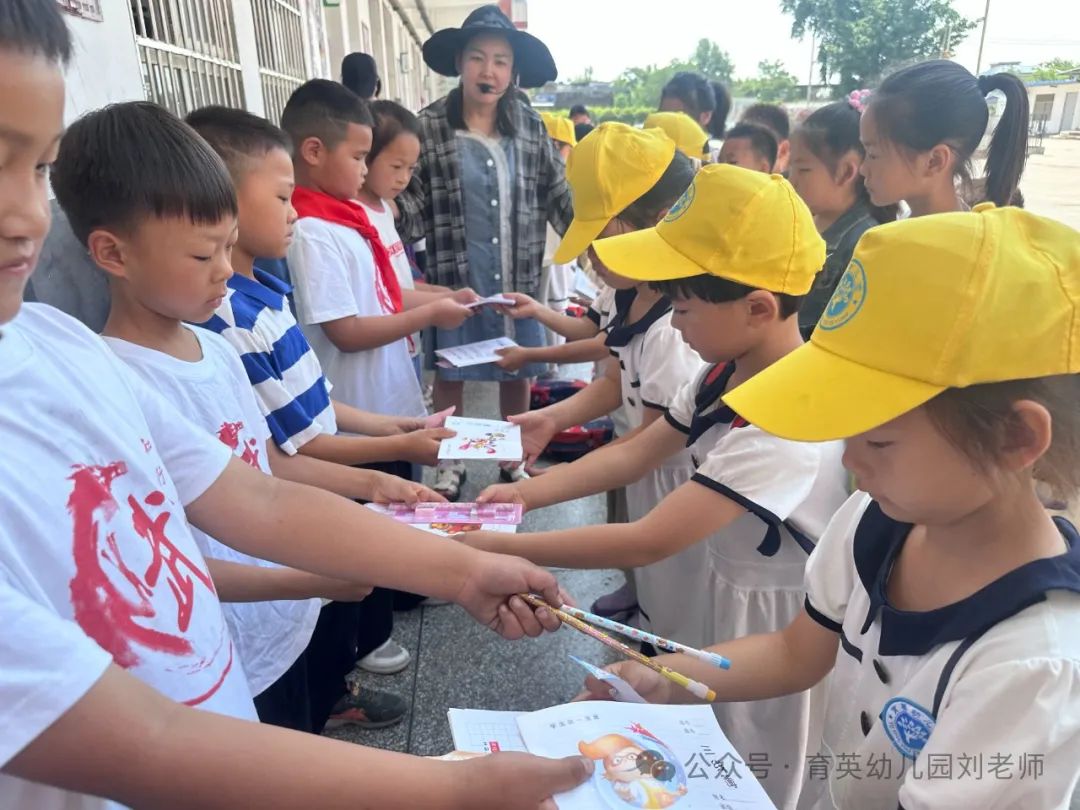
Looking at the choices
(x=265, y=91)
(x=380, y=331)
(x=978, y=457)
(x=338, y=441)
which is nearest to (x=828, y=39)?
(x=265, y=91)

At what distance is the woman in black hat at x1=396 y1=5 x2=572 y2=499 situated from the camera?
3.23 meters

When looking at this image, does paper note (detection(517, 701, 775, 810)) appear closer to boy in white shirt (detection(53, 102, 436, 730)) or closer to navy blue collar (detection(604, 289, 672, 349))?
boy in white shirt (detection(53, 102, 436, 730))

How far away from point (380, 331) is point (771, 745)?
162cm

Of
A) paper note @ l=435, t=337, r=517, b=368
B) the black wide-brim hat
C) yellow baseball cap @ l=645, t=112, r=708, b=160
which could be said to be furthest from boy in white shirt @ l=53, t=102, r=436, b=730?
yellow baseball cap @ l=645, t=112, r=708, b=160

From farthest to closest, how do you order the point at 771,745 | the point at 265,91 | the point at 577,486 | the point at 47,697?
the point at 265,91, the point at 577,486, the point at 771,745, the point at 47,697

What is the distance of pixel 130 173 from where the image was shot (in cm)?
116

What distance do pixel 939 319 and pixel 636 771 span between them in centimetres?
67

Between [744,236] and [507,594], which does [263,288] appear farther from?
[744,236]

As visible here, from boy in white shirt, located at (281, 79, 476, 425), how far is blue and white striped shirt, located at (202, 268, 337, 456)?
1.49ft

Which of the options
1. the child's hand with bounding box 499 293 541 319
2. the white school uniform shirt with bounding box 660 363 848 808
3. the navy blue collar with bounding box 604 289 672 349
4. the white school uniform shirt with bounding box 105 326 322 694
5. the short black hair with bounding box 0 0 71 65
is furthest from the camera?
the child's hand with bounding box 499 293 541 319

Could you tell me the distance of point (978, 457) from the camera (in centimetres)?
84

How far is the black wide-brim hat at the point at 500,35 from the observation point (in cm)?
323

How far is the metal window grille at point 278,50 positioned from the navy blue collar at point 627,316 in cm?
276

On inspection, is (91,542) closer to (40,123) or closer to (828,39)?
(40,123)
